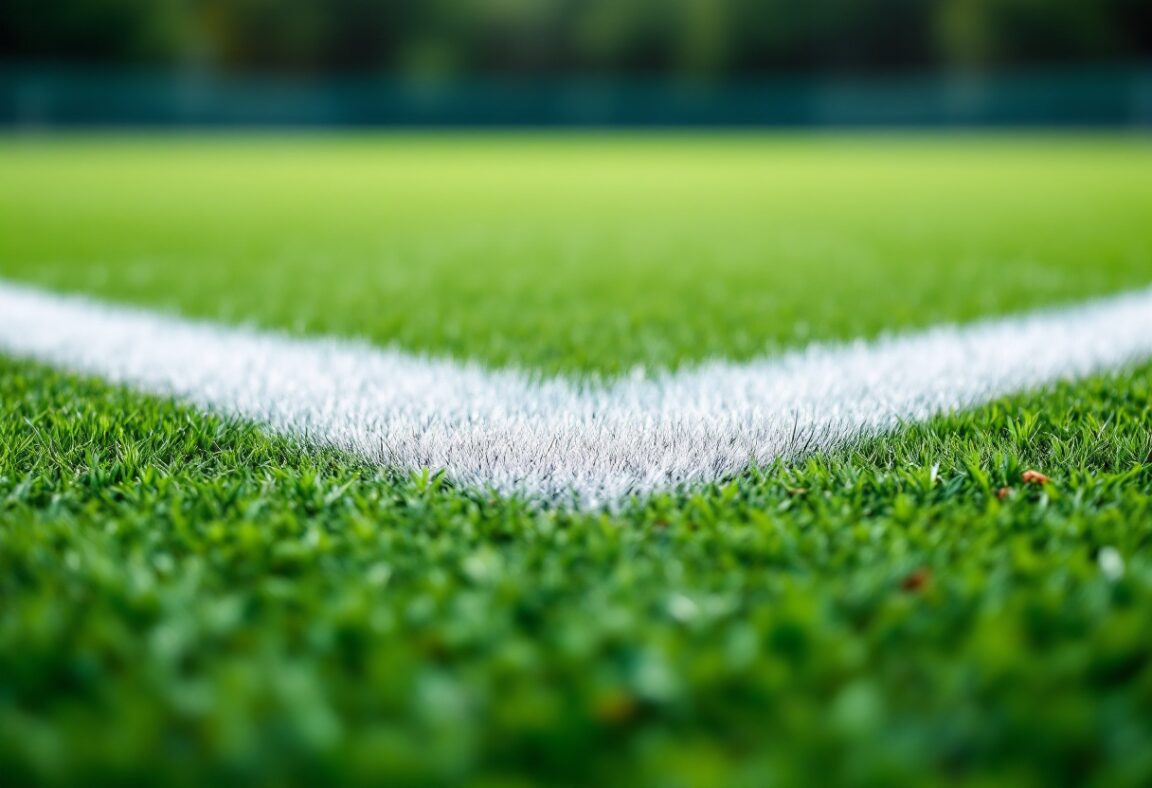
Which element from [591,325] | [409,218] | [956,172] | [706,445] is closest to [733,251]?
[591,325]

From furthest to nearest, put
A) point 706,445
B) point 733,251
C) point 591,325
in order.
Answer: point 733,251 < point 591,325 < point 706,445

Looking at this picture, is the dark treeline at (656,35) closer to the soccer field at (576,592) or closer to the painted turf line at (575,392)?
the painted turf line at (575,392)

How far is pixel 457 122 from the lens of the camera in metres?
27.7

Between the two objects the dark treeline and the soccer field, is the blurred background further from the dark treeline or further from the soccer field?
the soccer field

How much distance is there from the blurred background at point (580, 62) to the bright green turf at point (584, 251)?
17.1 metres

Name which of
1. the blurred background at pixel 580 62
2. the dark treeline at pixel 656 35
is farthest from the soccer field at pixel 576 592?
the dark treeline at pixel 656 35

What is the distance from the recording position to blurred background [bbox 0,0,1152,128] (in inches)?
1033

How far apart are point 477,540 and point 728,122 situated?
28.3m

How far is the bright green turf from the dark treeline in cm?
2578

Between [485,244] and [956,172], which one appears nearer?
[485,244]

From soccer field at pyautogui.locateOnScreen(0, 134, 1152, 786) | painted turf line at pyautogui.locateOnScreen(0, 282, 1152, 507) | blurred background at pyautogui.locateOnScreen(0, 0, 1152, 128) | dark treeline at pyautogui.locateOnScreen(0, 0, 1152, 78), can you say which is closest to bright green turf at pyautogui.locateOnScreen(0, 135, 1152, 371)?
soccer field at pyautogui.locateOnScreen(0, 134, 1152, 786)

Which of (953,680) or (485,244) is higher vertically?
(953,680)

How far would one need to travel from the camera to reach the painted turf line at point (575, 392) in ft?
4.95

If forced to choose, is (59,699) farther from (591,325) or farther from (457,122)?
(457,122)
